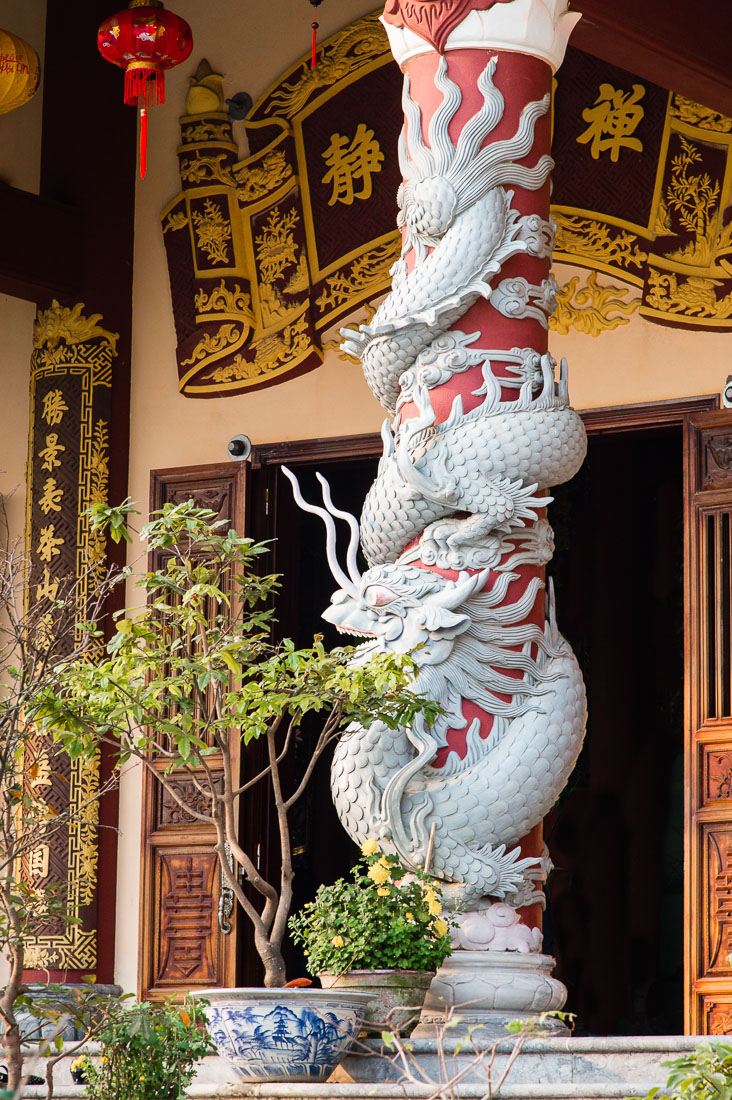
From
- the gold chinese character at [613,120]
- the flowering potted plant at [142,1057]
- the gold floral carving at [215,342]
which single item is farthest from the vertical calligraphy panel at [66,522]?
the flowering potted plant at [142,1057]

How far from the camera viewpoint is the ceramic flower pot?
13.4 ft

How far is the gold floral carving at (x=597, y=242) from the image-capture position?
6535 millimetres

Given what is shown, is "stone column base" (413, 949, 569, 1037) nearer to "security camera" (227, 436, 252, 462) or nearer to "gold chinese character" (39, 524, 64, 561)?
"security camera" (227, 436, 252, 462)

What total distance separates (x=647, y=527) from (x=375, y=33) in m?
2.75

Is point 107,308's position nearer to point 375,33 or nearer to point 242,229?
point 242,229

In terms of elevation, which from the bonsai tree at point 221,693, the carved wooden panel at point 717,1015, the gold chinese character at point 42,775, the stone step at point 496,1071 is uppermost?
the bonsai tree at point 221,693

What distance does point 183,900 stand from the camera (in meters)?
7.01

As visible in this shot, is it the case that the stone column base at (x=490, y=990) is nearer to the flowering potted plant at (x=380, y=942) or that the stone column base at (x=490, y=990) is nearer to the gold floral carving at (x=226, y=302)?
the flowering potted plant at (x=380, y=942)

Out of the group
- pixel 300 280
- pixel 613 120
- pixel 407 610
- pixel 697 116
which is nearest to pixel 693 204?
pixel 697 116

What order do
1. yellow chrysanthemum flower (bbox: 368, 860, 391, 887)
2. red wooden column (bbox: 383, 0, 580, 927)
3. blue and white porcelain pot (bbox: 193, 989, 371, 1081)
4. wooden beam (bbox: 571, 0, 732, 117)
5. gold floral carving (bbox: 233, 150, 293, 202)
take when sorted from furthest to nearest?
gold floral carving (bbox: 233, 150, 293, 202) < wooden beam (bbox: 571, 0, 732, 117) < red wooden column (bbox: 383, 0, 580, 927) < yellow chrysanthemum flower (bbox: 368, 860, 391, 887) < blue and white porcelain pot (bbox: 193, 989, 371, 1081)

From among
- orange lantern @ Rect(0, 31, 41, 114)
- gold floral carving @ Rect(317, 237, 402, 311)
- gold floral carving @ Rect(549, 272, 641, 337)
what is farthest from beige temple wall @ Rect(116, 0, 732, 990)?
orange lantern @ Rect(0, 31, 41, 114)

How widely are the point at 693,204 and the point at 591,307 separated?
49 centimetres

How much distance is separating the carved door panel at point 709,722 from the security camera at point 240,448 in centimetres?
174

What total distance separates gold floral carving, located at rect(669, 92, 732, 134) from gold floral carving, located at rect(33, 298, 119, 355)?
7.75 ft
